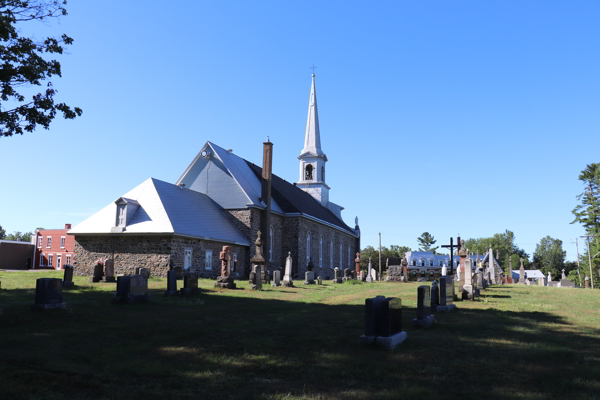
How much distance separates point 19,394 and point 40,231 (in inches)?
2336

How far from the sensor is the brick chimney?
35250 mm

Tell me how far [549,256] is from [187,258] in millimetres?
106573

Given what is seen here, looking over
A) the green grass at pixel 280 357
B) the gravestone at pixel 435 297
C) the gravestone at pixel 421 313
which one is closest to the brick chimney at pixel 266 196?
the gravestone at pixel 435 297

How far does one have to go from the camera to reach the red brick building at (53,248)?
55094 mm

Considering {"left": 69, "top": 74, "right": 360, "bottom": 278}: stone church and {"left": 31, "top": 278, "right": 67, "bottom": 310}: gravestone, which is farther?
{"left": 69, "top": 74, "right": 360, "bottom": 278}: stone church

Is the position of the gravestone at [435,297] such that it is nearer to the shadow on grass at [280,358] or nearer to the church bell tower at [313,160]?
the shadow on grass at [280,358]

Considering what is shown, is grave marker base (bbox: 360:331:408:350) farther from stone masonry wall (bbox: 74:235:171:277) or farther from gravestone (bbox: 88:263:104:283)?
stone masonry wall (bbox: 74:235:171:277)

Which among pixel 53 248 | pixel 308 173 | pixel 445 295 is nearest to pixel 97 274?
pixel 445 295

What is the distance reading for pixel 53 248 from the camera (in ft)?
184

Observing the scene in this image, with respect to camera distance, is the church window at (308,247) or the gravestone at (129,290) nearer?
the gravestone at (129,290)

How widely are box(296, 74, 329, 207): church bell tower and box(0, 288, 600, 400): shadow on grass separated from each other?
40096 mm

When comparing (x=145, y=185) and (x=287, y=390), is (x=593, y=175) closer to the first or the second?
(x=145, y=185)

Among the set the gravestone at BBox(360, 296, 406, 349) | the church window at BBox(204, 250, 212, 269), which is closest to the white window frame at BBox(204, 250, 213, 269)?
the church window at BBox(204, 250, 212, 269)

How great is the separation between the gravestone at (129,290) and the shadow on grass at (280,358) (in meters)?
1.88
